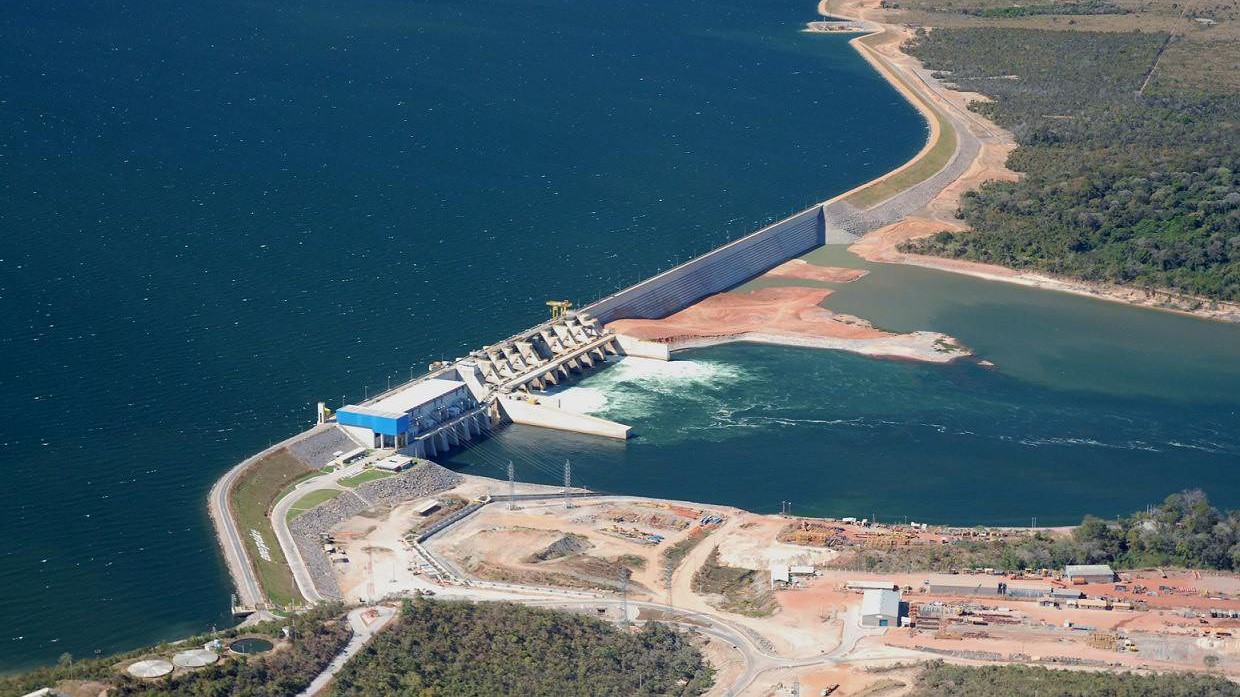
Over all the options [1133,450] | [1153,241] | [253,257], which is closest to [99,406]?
[253,257]

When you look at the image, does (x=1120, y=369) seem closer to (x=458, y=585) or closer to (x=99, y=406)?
(x=458, y=585)

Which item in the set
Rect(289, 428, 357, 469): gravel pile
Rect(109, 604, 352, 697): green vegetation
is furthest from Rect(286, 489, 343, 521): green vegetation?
Rect(109, 604, 352, 697): green vegetation

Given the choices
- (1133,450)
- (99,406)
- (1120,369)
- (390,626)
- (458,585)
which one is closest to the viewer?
(390,626)

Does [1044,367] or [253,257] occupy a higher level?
[253,257]

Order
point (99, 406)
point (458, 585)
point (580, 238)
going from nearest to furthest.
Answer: point (458, 585) < point (99, 406) < point (580, 238)

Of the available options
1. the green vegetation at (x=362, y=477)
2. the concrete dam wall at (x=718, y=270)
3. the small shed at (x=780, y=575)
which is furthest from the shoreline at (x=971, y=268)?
the small shed at (x=780, y=575)

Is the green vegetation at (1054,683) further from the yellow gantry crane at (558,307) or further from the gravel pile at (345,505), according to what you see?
the yellow gantry crane at (558,307)
